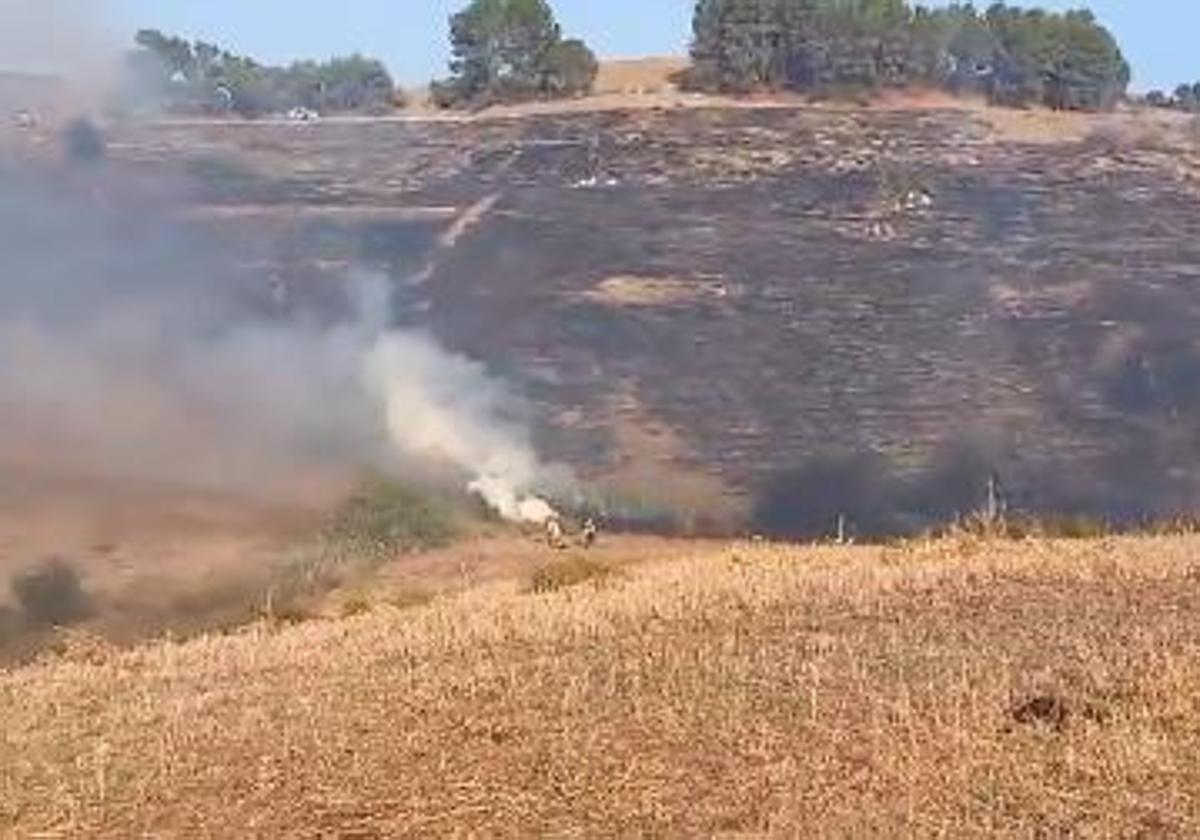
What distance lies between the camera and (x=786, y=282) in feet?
148

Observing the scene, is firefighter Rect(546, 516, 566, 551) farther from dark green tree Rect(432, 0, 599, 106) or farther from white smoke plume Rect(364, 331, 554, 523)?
dark green tree Rect(432, 0, 599, 106)

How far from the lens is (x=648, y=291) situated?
44.5 metres

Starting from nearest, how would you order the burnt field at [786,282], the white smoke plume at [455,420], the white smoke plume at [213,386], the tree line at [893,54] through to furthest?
1. the white smoke plume at [213,386]
2. the white smoke plume at [455,420]
3. the burnt field at [786,282]
4. the tree line at [893,54]

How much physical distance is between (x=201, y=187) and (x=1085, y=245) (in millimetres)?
22557

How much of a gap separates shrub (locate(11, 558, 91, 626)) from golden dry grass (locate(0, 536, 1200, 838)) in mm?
5194

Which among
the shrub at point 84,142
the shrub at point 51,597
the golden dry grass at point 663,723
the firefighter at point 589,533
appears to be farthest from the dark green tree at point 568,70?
the golden dry grass at point 663,723

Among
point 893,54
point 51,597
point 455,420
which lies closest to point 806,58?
point 893,54

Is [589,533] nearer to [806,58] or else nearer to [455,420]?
[455,420]

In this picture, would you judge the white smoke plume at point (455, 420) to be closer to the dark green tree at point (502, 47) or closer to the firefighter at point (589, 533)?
the firefighter at point (589, 533)

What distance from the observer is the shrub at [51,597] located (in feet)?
61.9

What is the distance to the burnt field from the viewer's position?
3216cm

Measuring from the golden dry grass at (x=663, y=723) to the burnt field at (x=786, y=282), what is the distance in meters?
15.3

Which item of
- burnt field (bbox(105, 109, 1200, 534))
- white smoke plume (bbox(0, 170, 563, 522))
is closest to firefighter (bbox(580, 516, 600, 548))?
white smoke plume (bbox(0, 170, 563, 522))

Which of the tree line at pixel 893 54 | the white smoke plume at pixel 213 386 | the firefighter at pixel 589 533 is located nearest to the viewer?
the firefighter at pixel 589 533
